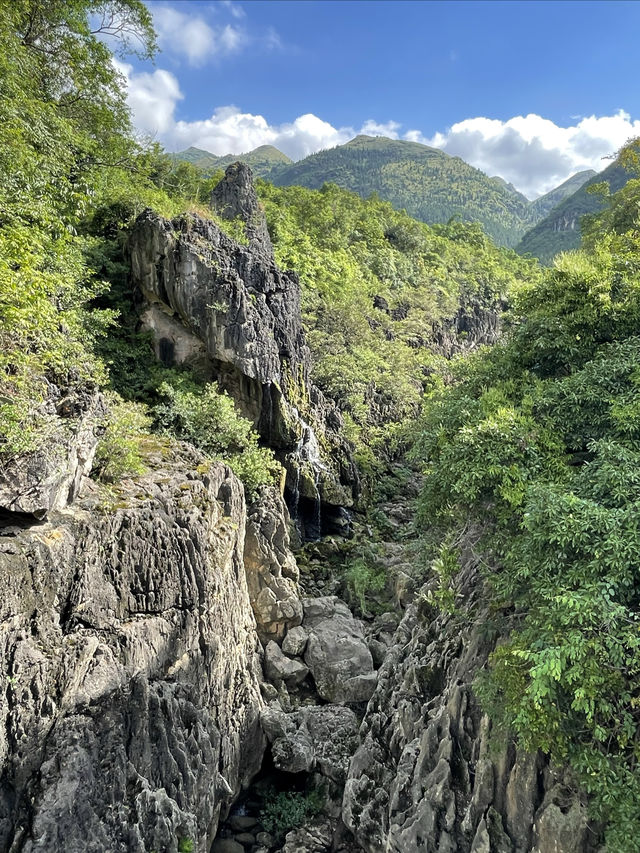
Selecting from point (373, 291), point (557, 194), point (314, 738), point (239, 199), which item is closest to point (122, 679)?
point (314, 738)

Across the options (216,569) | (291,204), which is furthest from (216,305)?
(291,204)

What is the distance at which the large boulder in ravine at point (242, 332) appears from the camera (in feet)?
55.8

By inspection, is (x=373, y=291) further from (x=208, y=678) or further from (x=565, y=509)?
(x=565, y=509)

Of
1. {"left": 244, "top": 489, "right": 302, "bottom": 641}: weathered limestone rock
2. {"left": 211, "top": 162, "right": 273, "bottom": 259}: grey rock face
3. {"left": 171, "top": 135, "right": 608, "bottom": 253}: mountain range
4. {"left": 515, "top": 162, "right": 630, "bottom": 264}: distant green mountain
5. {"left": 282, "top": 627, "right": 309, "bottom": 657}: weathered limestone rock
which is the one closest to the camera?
{"left": 282, "top": 627, "right": 309, "bottom": 657}: weathered limestone rock

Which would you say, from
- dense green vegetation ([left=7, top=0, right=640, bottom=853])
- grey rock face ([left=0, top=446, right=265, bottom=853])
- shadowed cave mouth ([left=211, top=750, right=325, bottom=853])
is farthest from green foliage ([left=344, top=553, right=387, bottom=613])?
grey rock face ([left=0, top=446, right=265, bottom=853])

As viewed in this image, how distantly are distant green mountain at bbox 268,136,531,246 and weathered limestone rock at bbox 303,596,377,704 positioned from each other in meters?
92.9

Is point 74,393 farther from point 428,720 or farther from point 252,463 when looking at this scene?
point 428,720

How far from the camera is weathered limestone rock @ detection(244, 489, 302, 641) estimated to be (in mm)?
14680

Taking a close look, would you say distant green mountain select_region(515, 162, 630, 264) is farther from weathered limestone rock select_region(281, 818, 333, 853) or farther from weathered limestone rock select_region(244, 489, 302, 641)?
weathered limestone rock select_region(281, 818, 333, 853)

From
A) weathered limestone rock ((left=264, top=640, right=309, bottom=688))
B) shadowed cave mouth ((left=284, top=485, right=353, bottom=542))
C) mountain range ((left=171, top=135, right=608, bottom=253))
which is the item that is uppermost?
mountain range ((left=171, top=135, right=608, bottom=253))

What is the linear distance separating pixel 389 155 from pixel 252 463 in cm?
13944

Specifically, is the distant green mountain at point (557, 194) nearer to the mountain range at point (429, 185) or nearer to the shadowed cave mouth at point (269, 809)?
the mountain range at point (429, 185)

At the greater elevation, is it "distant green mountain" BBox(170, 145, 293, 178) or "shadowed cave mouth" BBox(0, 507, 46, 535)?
"distant green mountain" BBox(170, 145, 293, 178)

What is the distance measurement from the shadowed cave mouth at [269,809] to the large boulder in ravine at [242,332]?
9.61m
